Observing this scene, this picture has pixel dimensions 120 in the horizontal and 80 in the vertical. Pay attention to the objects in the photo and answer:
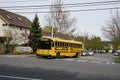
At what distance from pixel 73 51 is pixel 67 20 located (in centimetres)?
1607

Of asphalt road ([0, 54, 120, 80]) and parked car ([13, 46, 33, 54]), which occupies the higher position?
parked car ([13, 46, 33, 54])

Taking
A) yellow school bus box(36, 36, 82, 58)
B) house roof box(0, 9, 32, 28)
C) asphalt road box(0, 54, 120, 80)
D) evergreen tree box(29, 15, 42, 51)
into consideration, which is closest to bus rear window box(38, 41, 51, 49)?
yellow school bus box(36, 36, 82, 58)

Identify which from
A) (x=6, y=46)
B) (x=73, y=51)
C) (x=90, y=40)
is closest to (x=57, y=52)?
(x=73, y=51)

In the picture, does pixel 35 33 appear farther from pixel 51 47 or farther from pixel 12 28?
pixel 51 47

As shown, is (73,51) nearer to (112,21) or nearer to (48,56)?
(48,56)

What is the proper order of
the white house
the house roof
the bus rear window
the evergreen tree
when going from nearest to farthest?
1. the bus rear window
2. the white house
3. the evergreen tree
4. the house roof

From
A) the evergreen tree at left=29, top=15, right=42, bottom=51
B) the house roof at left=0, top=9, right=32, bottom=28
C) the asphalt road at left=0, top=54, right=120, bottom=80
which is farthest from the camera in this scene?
the house roof at left=0, top=9, right=32, bottom=28

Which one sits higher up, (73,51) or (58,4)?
(58,4)

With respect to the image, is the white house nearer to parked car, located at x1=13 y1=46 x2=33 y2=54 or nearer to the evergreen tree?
parked car, located at x1=13 y1=46 x2=33 y2=54

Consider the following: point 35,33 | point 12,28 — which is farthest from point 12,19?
point 35,33

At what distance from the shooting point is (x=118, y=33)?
6025 centimetres

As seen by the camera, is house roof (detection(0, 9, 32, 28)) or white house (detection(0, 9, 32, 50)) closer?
white house (detection(0, 9, 32, 50))

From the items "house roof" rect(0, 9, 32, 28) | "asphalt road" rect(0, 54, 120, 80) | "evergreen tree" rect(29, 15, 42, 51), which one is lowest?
"asphalt road" rect(0, 54, 120, 80)

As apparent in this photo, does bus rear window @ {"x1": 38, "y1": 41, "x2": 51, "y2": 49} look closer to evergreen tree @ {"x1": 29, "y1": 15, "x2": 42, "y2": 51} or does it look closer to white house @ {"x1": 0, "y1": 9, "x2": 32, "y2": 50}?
white house @ {"x1": 0, "y1": 9, "x2": 32, "y2": 50}
